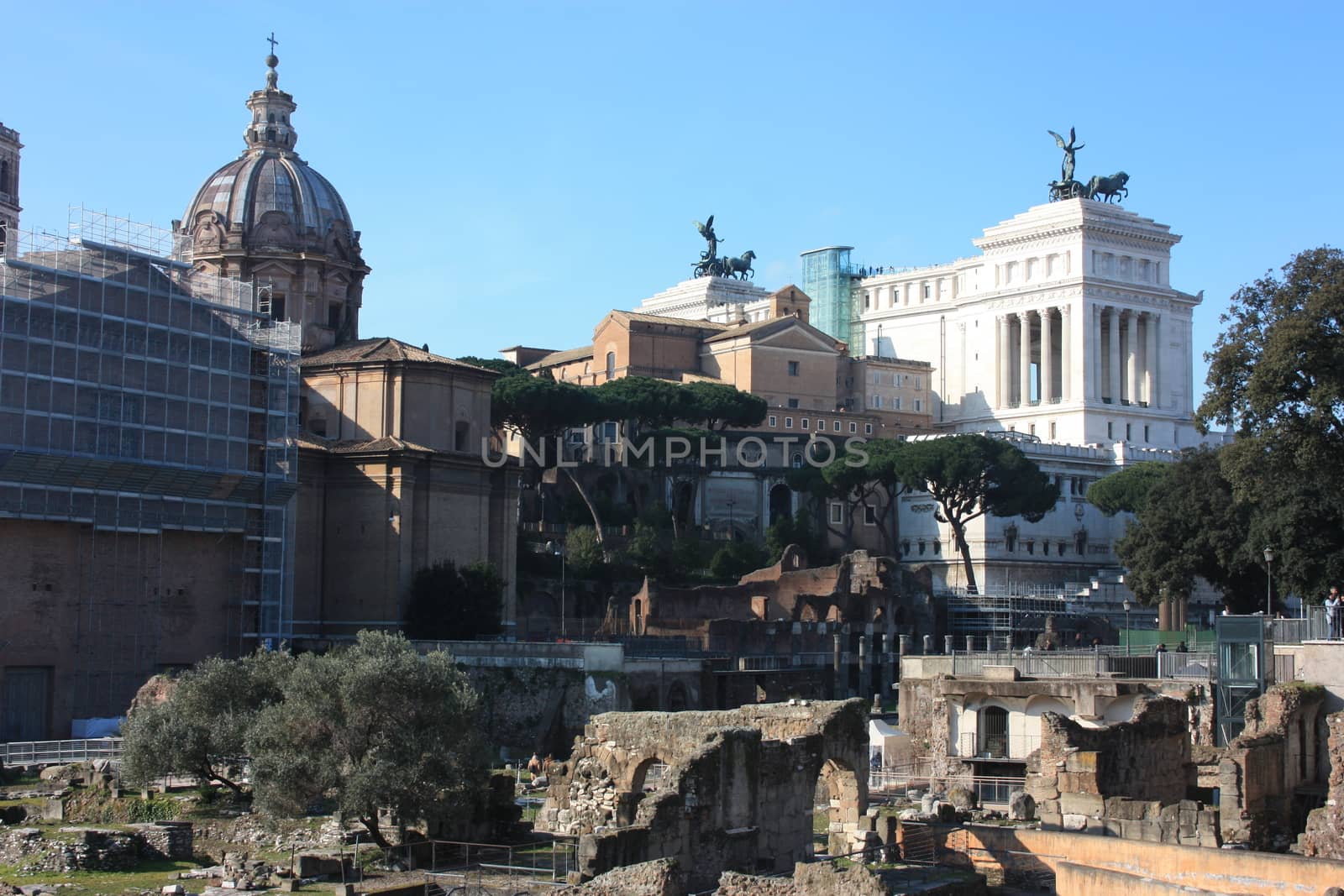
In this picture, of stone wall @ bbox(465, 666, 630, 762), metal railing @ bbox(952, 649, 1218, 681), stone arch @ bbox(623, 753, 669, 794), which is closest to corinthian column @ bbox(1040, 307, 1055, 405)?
stone wall @ bbox(465, 666, 630, 762)

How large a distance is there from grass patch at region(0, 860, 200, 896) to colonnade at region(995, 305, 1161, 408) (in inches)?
3125

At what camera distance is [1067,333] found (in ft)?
328

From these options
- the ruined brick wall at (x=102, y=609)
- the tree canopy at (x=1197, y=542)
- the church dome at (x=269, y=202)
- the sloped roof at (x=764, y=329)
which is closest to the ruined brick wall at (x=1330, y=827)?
the tree canopy at (x=1197, y=542)

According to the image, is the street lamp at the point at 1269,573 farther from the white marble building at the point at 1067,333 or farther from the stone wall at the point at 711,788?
the white marble building at the point at 1067,333

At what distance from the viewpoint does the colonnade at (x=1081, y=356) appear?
9881 cm

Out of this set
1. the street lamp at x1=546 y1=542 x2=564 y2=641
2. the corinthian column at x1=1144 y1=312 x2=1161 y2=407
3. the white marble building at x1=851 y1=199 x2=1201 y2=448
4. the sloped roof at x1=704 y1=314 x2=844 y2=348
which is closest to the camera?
the street lamp at x1=546 y1=542 x2=564 y2=641

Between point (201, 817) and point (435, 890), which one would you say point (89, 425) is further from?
point (435, 890)

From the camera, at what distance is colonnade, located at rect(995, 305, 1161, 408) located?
9881 cm

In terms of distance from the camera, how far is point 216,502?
44750 millimetres

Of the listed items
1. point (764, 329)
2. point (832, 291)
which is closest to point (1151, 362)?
point (832, 291)

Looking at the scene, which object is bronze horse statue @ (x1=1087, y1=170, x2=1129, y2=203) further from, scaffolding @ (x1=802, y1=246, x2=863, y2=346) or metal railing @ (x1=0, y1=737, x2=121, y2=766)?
metal railing @ (x1=0, y1=737, x2=121, y2=766)

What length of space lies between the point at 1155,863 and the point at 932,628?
46.3m

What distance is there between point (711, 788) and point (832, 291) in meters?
92.9

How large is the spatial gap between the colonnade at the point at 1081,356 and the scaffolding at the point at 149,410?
6002 cm
